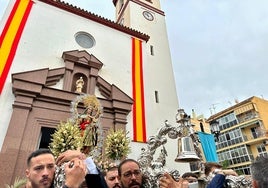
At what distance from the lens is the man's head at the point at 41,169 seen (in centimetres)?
145

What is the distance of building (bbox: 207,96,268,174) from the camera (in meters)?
24.7

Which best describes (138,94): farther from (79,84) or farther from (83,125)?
(83,125)

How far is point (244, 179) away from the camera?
1.90 meters

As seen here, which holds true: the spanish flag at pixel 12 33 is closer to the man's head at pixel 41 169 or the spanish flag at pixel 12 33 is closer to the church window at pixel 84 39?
the church window at pixel 84 39

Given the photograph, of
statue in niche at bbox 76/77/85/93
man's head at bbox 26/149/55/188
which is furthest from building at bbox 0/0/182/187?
man's head at bbox 26/149/55/188

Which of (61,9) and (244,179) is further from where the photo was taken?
(61,9)

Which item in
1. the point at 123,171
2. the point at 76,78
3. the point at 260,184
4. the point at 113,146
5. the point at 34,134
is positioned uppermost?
the point at 76,78

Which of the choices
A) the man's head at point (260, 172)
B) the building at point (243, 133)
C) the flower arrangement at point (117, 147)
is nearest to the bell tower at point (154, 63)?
the flower arrangement at point (117, 147)

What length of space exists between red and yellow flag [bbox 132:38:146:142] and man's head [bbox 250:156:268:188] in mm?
6691

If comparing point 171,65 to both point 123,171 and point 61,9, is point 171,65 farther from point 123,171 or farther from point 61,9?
point 123,171

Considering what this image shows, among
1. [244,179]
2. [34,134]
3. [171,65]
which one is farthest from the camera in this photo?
[171,65]

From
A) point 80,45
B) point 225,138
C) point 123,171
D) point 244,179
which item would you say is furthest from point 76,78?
point 225,138

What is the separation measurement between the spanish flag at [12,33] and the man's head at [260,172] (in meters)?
7.33

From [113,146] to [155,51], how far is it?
7.61 m
